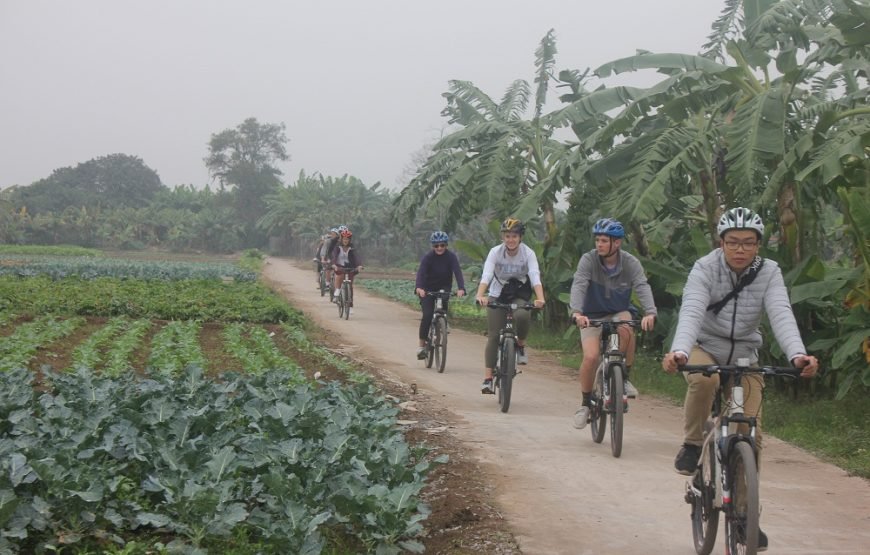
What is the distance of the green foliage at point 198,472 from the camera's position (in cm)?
512

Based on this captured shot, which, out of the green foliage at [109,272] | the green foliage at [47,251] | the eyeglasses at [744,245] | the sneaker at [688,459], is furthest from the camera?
the green foliage at [47,251]

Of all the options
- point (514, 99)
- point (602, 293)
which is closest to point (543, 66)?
point (514, 99)

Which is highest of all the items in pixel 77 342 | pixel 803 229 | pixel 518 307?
pixel 803 229

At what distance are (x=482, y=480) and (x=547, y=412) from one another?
3.45 m

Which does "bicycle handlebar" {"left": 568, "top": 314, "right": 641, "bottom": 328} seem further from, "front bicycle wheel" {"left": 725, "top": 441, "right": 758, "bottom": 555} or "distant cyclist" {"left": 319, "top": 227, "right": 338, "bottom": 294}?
"distant cyclist" {"left": 319, "top": 227, "right": 338, "bottom": 294}

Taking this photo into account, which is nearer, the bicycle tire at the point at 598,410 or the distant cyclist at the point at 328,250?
the bicycle tire at the point at 598,410

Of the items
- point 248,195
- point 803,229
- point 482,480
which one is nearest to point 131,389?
point 482,480

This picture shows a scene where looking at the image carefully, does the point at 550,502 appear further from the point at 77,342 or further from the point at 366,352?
the point at 77,342

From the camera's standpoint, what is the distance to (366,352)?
50.2ft

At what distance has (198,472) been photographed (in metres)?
5.67

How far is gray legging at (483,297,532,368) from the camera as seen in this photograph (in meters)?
10.5

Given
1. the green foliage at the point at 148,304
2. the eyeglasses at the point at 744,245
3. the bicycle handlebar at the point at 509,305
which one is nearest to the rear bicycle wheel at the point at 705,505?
the eyeglasses at the point at 744,245

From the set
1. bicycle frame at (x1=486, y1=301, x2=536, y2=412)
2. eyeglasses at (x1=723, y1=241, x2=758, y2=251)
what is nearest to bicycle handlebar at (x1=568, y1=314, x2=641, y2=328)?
bicycle frame at (x1=486, y1=301, x2=536, y2=412)

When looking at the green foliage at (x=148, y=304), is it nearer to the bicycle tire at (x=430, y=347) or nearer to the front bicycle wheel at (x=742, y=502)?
the bicycle tire at (x=430, y=347)
